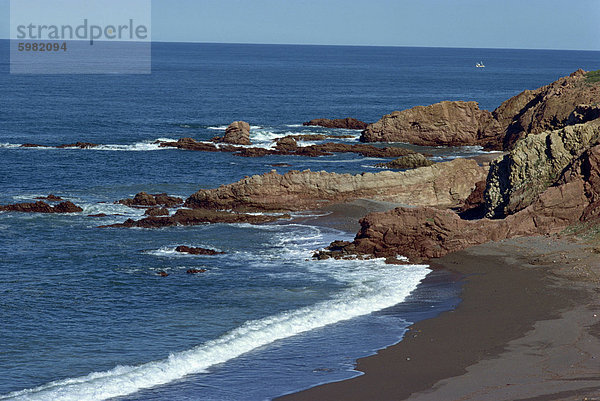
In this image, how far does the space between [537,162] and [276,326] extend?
17.6 metres

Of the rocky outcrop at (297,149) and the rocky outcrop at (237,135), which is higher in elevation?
the rocky outcrop at (237,135)

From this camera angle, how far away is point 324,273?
32.2 meters

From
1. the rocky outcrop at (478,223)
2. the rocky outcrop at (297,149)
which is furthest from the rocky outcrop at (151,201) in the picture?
the rocky outcrop at (297,149)

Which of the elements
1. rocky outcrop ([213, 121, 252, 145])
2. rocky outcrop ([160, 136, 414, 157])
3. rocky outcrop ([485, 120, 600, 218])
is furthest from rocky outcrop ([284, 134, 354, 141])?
rocky outcrop ([485, 120, 600, 218])

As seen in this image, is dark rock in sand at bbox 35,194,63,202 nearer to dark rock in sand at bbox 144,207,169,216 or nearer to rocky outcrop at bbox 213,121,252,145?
dark rock in sand at bbox 144,207,169,216

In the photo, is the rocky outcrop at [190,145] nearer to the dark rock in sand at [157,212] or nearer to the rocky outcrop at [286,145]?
the rocky outcrop at [286,145]

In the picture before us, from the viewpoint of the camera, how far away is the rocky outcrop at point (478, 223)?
33.5 meters

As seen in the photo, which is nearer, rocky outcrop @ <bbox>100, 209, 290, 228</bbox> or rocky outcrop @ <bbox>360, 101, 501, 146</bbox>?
rocky outcrop @ <bbox>100, 209, 290, 228</bbox>

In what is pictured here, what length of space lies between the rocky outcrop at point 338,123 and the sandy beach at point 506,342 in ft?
202

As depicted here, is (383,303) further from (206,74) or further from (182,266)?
(206,74)

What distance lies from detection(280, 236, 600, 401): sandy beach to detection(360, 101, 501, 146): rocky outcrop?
49205 millimetres

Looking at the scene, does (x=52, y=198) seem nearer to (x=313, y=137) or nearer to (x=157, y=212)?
(x=157, y=212)

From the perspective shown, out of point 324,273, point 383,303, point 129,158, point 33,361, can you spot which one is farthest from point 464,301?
point 129,158

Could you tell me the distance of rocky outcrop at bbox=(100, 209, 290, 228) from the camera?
42.4 m
